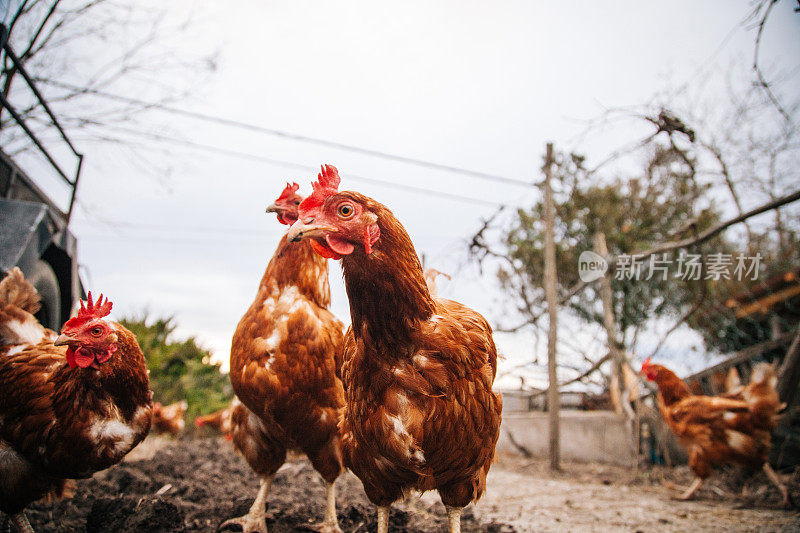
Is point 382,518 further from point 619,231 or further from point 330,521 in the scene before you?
point 619,231

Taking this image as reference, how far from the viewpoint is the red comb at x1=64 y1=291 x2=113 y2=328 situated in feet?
7.47

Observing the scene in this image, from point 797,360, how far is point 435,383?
482 cm

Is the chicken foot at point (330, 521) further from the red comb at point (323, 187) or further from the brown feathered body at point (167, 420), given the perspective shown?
the brown feathered body at point (167, 420)

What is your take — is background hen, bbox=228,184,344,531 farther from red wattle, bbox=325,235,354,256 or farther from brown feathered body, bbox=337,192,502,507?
red wattle, bbox=325,235,354,256

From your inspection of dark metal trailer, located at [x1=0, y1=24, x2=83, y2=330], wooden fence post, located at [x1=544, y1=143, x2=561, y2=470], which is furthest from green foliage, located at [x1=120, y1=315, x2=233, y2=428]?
wooden fence post, located at [x1=544, y1=143, x2=561, y2=470]

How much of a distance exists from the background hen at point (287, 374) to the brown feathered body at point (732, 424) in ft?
15.4

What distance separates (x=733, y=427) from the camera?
4.82 metres

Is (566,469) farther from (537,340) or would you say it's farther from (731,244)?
(731,244)

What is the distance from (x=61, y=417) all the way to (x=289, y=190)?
72.5 inches

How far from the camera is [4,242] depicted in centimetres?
279

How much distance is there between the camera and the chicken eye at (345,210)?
1578 millimetres

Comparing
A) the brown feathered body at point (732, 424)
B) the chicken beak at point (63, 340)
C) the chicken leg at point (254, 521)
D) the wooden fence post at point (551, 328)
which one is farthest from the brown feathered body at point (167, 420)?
the brown feathered body at point (732, 424)

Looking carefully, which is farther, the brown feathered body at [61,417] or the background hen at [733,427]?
the background hen at [733,427]

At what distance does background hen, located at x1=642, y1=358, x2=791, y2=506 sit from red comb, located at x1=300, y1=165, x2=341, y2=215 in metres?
5.50
